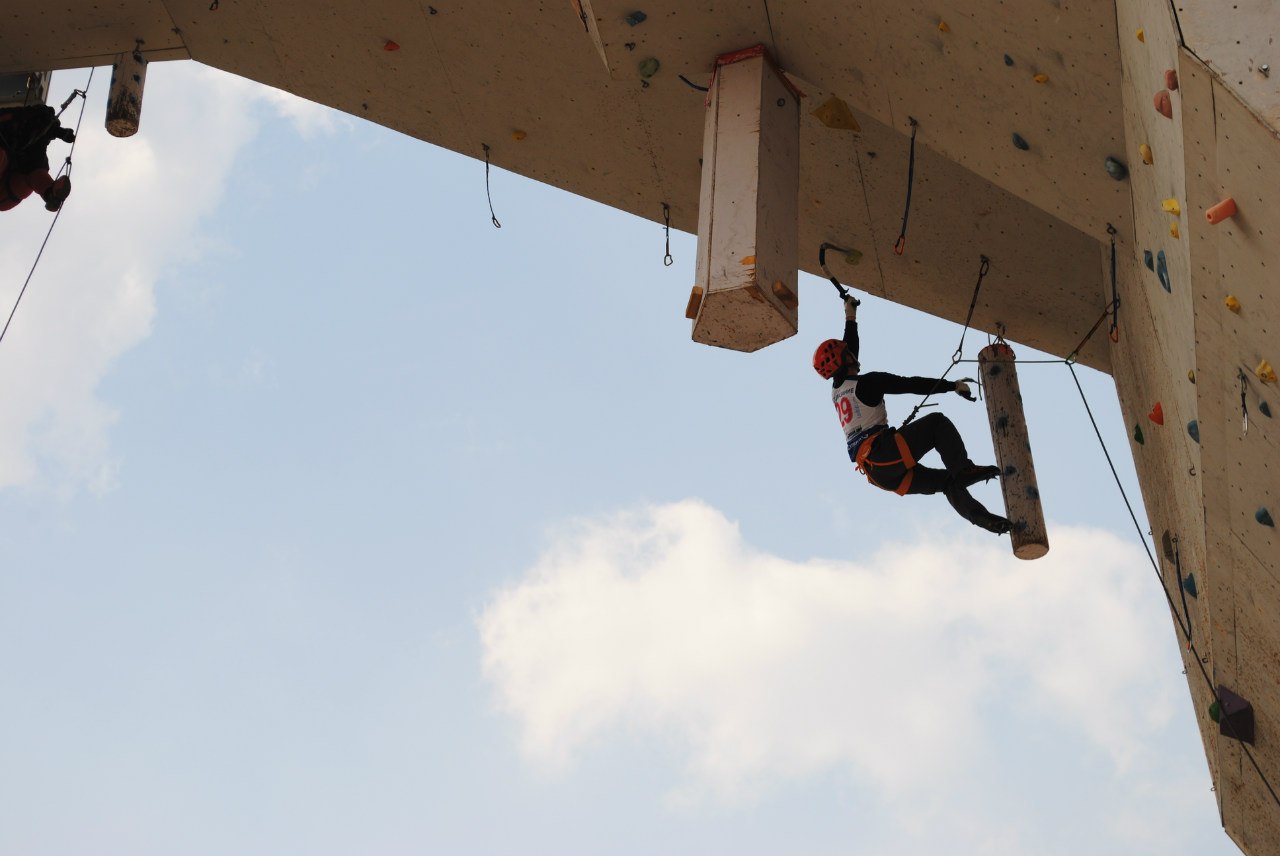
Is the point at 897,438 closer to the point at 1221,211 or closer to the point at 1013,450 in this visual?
the point at 1013,450

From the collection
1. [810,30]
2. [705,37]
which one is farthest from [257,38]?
[810,30]

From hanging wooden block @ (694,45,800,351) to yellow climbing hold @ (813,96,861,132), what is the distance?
10 centimetres

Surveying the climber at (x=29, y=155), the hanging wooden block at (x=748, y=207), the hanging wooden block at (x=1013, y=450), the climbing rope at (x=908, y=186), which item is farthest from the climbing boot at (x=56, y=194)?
the hanging wooden block at (x=1013, y=450)

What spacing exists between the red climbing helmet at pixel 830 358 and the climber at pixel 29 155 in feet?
13.4

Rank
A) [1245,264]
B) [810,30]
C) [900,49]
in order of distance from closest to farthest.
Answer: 1. [1245,264]
2. [900,49]
3. [810,30]

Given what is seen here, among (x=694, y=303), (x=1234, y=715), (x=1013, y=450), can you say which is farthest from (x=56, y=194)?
(x=1234, y=715)

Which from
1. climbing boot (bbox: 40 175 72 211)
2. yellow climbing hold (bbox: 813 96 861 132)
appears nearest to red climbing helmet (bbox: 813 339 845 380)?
yellow climbing hold (bbox: 813 96 861 132)

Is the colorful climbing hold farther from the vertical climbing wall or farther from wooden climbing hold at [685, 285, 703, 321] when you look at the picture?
wooden climbing hold at [685, 285, 703, 321]

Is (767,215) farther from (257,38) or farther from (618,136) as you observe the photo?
(257,38)

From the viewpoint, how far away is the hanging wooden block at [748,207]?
5.16 meters

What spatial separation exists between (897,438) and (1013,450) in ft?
1.98

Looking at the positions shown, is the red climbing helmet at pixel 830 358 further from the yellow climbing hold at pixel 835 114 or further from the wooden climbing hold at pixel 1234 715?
the wooden climbing hold at pixel 1234 715

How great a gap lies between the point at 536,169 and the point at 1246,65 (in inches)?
162

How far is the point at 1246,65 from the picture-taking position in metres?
3.20
